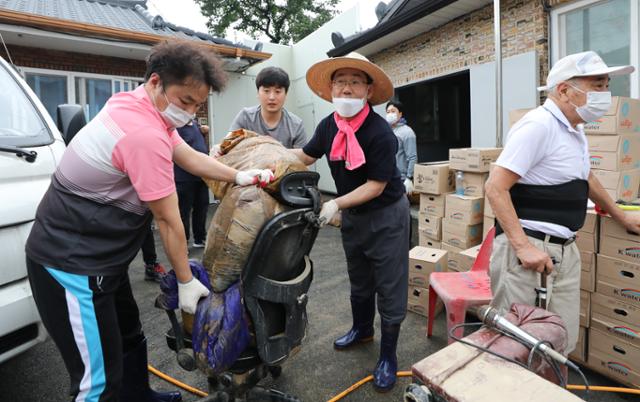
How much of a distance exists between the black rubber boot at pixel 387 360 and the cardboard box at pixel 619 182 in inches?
80.0

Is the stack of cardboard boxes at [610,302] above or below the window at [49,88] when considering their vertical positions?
below

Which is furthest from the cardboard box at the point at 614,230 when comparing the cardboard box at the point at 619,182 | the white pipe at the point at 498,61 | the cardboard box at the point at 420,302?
the white pipe at the point at 498,61

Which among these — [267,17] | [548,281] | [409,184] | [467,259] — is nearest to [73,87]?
[409,184]

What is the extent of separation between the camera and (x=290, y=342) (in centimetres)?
155

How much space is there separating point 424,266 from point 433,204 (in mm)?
1454

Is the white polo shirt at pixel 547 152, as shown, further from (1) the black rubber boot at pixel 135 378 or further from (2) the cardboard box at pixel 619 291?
(1) the black rubber boot at pixel 135 378

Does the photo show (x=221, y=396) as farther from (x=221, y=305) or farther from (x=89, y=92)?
(x=89, y=92)

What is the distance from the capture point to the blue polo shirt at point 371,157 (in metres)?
2.05

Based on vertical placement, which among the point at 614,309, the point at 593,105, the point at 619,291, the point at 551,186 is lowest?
the point at 614,309

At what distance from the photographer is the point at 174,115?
1.39 metres

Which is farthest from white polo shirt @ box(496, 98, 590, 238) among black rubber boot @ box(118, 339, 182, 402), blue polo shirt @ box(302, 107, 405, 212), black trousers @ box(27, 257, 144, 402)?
black rubber boot @ box(118, 339, 182, 402)

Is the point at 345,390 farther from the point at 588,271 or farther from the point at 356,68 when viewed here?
the point at 356,68

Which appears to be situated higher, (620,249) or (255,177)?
(255,177)

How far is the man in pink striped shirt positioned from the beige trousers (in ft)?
4.81
